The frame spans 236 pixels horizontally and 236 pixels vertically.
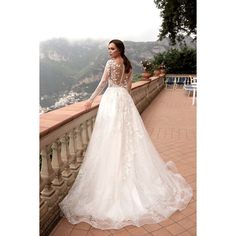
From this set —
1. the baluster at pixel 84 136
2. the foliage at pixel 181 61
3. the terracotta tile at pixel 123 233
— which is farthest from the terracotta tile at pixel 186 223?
the foliage at pixel 181 61

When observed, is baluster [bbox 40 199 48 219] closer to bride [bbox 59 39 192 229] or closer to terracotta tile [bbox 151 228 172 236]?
bride [bbox 59 39 192 229]

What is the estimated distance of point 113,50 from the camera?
9.68 ft

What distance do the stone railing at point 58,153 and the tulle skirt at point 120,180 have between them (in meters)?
0.12

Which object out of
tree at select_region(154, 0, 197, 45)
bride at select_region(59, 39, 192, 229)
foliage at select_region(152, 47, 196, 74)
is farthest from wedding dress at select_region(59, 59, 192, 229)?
foliage at select_region(152, 47, 196, 74)

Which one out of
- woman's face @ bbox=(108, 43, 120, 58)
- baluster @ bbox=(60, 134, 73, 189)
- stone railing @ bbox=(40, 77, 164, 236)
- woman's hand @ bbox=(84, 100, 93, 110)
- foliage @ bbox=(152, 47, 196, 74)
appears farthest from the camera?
foliage @ bbox=(152, 47, 196, 74)

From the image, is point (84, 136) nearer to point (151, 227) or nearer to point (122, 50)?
point (122, 50)

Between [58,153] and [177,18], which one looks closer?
[58,153]

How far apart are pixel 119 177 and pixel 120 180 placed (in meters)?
0.03

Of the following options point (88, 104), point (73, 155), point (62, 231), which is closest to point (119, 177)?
point (73, 155)

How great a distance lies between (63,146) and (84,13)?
1.86 metres

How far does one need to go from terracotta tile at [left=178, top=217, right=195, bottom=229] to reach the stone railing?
1.14 m

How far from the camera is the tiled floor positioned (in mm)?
2424

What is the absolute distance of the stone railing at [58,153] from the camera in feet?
7.60
